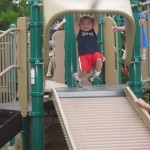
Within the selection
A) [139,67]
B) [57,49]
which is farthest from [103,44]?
[139,67]

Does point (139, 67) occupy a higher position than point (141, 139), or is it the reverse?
point (139, 67)

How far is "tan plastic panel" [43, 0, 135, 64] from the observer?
4324mm

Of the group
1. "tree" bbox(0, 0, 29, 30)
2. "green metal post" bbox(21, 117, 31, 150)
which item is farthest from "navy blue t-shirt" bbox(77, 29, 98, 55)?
"tree" bbox(0, 0, 29, 30)

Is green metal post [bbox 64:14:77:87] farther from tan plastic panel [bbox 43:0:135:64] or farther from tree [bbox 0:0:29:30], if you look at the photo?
tree [bbox 0:0:29:30]

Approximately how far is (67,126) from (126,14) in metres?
1.31

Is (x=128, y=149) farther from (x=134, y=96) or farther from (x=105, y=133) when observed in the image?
(x=134, y=96)

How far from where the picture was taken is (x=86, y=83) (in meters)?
6.38

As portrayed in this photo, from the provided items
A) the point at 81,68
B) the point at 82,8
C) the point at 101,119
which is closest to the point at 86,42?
the point at 81,68

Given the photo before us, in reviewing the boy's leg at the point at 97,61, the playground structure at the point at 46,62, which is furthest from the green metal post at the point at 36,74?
the boy's leg at the point at 97,61

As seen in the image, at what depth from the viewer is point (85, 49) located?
18.5 feet

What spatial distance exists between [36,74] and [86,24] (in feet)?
3.92

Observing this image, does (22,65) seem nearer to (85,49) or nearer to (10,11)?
(85,49)

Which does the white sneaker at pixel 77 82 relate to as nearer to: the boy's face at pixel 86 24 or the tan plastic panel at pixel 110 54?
the boy's face at pixel 86 24

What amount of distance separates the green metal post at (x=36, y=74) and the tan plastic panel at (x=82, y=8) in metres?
0.44
